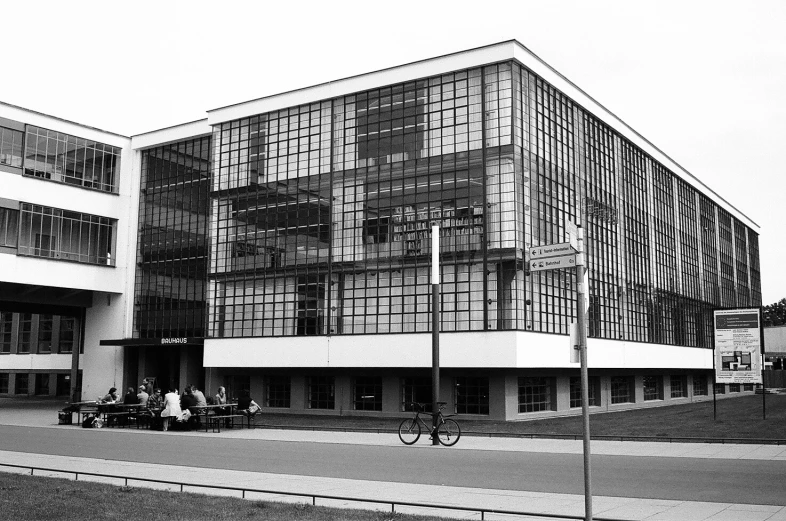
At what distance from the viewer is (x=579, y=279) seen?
961 cm

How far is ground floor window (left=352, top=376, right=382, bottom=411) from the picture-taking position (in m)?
41.3

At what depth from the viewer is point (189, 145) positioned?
5325cm

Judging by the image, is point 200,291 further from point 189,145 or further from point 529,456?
point 529,456

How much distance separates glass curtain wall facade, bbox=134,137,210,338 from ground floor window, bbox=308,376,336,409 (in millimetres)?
10763

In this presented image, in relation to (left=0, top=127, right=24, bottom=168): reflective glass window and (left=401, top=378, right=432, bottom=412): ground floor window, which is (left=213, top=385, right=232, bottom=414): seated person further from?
(left=0, top=127, right=24, bottom=168): reflective glass window

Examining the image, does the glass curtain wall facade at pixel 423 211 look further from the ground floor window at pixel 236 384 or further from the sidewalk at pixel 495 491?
the sidewalk at pixel 495 491

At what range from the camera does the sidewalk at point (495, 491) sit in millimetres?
12195

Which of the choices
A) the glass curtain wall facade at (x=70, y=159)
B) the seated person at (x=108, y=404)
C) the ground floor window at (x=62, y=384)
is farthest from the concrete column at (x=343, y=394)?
the ground floor window at (x=62, y=384)

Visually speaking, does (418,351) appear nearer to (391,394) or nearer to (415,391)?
(415,391)

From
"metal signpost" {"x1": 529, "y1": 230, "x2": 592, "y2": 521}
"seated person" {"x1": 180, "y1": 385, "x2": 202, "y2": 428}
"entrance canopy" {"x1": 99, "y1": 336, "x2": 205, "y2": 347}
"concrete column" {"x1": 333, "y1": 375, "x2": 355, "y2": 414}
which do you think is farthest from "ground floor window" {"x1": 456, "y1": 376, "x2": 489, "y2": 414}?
"metal signpost" {"x1": 529, "y1": 230, "x2": 592, "y2": 521}

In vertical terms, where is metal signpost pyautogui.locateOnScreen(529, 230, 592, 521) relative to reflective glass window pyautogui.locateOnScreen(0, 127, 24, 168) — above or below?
below

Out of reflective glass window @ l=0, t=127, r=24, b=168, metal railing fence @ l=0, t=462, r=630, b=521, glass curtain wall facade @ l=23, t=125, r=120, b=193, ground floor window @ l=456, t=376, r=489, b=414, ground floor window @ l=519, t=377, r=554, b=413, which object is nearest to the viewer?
metal railing fence @ l=0, t=462, r=630, b=521

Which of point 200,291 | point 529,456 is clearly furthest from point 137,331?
point 529,456

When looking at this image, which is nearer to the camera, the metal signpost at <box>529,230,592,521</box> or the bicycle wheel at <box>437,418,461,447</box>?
the metal signpost at <box>529,230,592,521</box>
